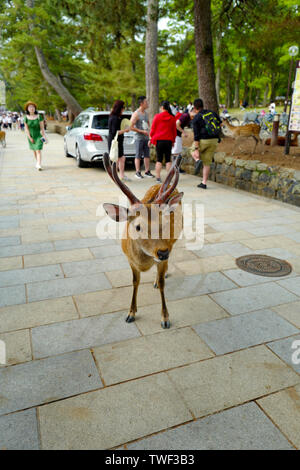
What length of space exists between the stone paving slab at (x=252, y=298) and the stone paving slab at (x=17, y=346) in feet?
6.73

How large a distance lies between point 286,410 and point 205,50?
12.2 m

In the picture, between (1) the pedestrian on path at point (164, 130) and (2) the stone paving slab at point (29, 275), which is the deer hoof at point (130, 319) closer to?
(2) the stone paving slab at point (29, 275)

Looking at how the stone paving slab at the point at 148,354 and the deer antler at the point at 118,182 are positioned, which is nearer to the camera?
the stone paving slab at the point at 148,354

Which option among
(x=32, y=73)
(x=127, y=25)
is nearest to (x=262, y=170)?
(x=127, y=25)

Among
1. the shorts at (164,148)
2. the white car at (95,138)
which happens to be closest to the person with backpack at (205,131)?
the shorts at (164,148)

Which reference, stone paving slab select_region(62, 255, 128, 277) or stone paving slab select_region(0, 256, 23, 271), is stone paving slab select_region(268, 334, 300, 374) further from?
stone paving slab select_region(0, 256, 23, 271)

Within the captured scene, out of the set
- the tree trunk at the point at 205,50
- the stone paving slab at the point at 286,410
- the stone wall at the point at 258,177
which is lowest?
the stone paving slab at the point at 286,410

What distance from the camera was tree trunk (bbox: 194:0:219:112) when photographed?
37.7 feet

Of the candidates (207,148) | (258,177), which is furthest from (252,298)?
(207,148)

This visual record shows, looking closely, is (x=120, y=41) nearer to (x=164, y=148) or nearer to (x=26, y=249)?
(x=164, y=148)

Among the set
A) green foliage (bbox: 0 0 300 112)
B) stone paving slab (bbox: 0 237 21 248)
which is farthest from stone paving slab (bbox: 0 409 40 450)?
green foliage (bbox: 0 0 300 112)

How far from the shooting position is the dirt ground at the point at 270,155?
29.9 feet

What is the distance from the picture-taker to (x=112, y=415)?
2363 mm

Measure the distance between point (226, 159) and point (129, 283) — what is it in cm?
653
